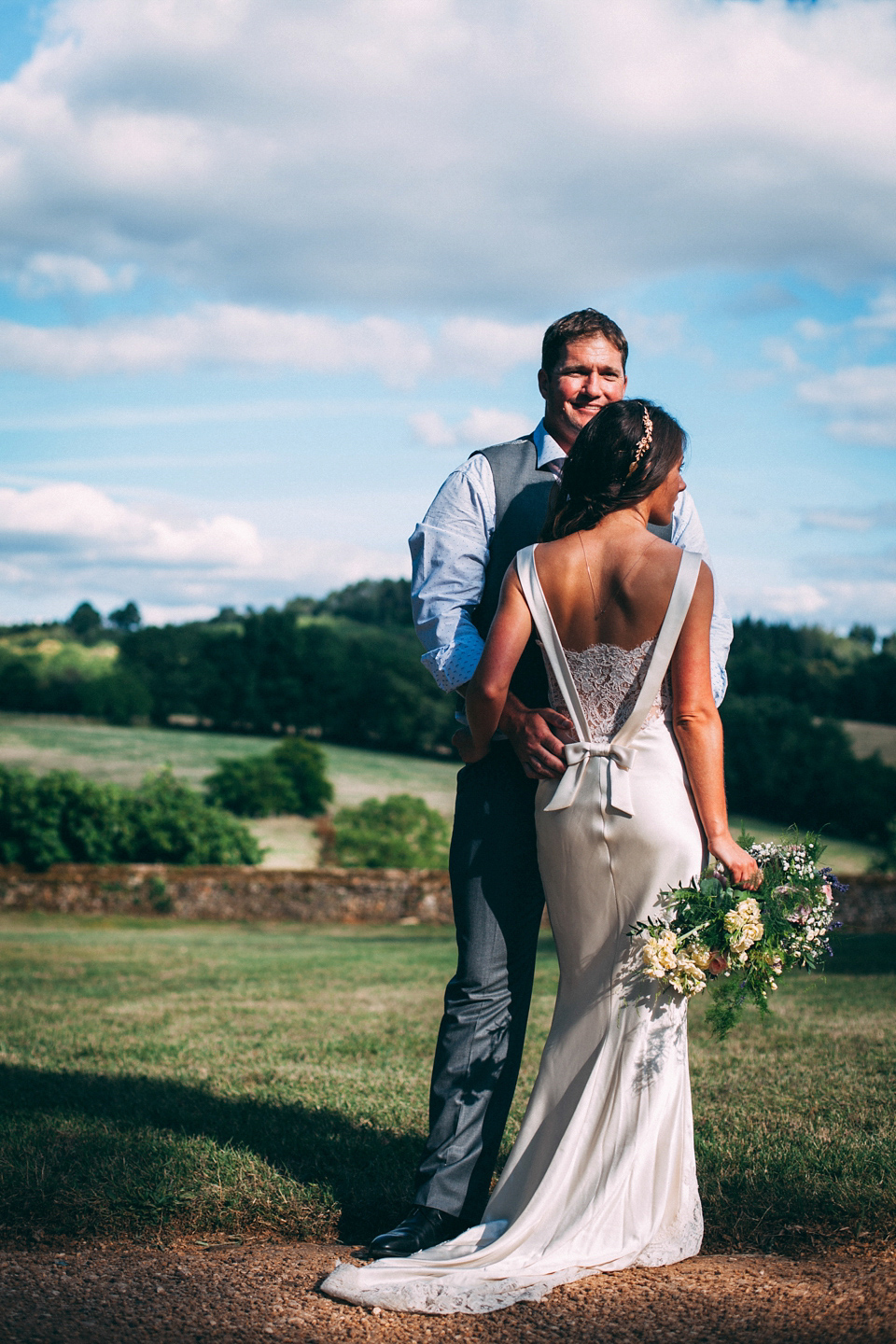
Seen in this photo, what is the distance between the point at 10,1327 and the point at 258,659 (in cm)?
5331

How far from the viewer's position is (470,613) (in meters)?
3.48

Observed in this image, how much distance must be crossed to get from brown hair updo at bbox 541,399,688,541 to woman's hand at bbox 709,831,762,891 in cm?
94

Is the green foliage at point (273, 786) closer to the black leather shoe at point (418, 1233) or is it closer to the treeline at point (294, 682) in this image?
the treeline at point (294, 682)

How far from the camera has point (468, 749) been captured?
129 inches

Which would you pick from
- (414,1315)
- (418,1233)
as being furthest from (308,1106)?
(414,1315)

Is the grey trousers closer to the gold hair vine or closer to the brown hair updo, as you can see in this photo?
the brown hair updo

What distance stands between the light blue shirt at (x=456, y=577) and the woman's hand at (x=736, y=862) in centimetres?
48

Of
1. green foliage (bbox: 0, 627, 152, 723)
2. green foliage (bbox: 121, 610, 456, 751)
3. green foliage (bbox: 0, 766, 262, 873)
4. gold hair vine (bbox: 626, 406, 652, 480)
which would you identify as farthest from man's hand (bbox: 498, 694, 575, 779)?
green foliage (bbox: 0, 627, 152, 723)

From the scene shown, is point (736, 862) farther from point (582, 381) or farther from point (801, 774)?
point (801, 774)

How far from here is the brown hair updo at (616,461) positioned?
9.86ft

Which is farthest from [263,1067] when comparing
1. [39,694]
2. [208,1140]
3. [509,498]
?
[39,694]

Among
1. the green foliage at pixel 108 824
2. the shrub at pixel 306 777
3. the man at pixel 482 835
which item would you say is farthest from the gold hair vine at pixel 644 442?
the shrub at pixel 306 777

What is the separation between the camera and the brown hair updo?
3.00m

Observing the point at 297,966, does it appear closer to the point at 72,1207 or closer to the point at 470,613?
the point at 72,1207
